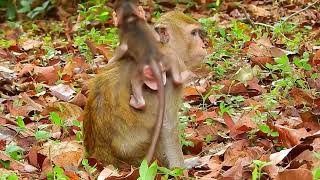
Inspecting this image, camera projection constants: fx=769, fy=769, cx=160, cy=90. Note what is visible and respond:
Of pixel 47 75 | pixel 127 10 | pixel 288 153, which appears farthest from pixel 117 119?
pixel 47 75

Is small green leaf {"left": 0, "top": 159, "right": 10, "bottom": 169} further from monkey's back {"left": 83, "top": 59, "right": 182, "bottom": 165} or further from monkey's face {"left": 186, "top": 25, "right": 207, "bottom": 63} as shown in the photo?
monkey's face {"left": 186, "top": 25, "right": 207, "bottom": 63}

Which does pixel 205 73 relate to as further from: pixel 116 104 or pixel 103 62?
pixel 116 104

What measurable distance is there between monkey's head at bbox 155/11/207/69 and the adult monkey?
1.98 feet

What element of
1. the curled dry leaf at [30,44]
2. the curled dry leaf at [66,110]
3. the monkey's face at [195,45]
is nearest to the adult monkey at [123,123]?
the monkey's face at [195,45]

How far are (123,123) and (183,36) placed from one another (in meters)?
1.12

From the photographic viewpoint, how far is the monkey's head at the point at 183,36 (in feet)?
16.4

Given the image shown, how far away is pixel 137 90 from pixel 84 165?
494 millimetres

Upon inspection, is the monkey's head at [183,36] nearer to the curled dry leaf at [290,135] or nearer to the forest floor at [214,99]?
the forest floor at [214,99]

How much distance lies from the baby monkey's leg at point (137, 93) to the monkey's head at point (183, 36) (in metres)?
0.75

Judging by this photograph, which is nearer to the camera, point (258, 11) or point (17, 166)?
point (17, 166)

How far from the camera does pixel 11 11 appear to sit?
10977mm

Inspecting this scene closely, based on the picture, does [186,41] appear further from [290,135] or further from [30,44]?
[30,44]

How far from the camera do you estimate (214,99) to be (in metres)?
5.66

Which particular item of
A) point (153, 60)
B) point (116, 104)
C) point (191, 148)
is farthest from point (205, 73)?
point (153, 60)
